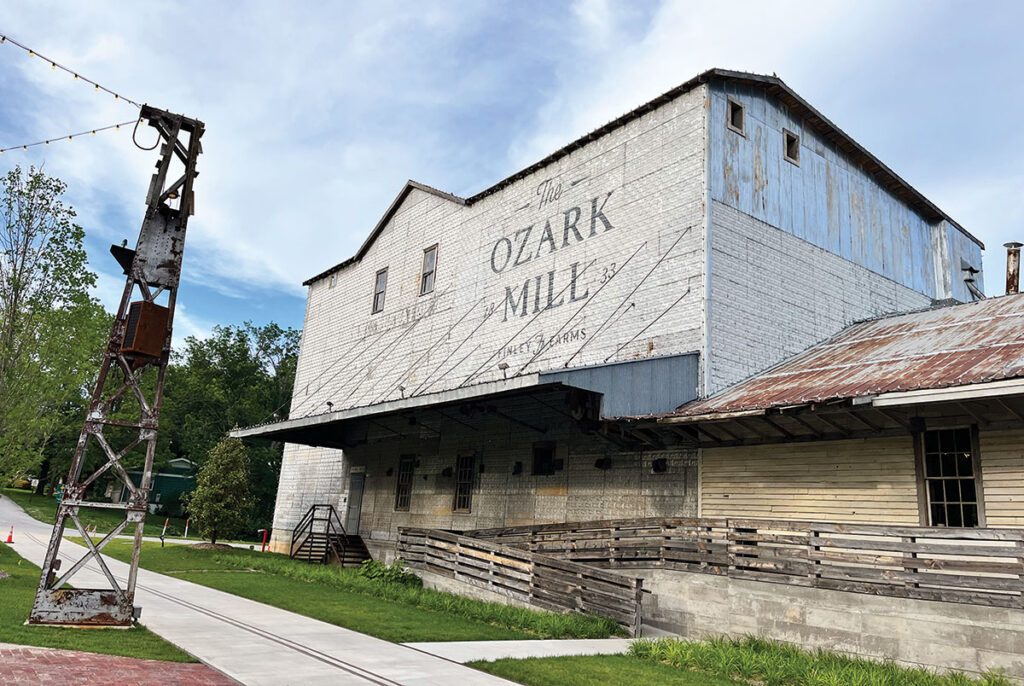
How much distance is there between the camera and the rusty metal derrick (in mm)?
11039

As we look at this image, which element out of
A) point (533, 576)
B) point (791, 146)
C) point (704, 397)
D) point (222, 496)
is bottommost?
point (533, 576)

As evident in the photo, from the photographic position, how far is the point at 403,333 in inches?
1034

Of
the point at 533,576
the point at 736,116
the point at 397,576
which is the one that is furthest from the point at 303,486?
the point at 736,116

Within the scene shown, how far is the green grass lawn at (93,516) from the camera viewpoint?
4197 centimetres

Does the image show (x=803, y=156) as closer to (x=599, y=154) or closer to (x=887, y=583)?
(x=599, y=154)

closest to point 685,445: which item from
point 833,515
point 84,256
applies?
point 833,515

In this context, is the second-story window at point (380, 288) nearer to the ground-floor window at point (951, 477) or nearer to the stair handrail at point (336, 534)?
the stair handrail at point (336, 534)

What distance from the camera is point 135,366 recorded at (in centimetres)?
1273

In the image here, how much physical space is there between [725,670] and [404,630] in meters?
4.97

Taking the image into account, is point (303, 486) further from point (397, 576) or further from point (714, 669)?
point (714, 669)

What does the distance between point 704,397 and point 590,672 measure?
23.7 feet

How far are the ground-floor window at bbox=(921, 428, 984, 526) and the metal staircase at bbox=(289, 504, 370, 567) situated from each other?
16.5 metres

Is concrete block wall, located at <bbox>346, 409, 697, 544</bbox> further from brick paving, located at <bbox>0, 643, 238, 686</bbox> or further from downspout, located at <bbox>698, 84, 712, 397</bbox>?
brick paving, located at <bbox>0, 643, 238, 686</bbox>

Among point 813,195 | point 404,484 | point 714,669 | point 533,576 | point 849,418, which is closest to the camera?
point 714,669
